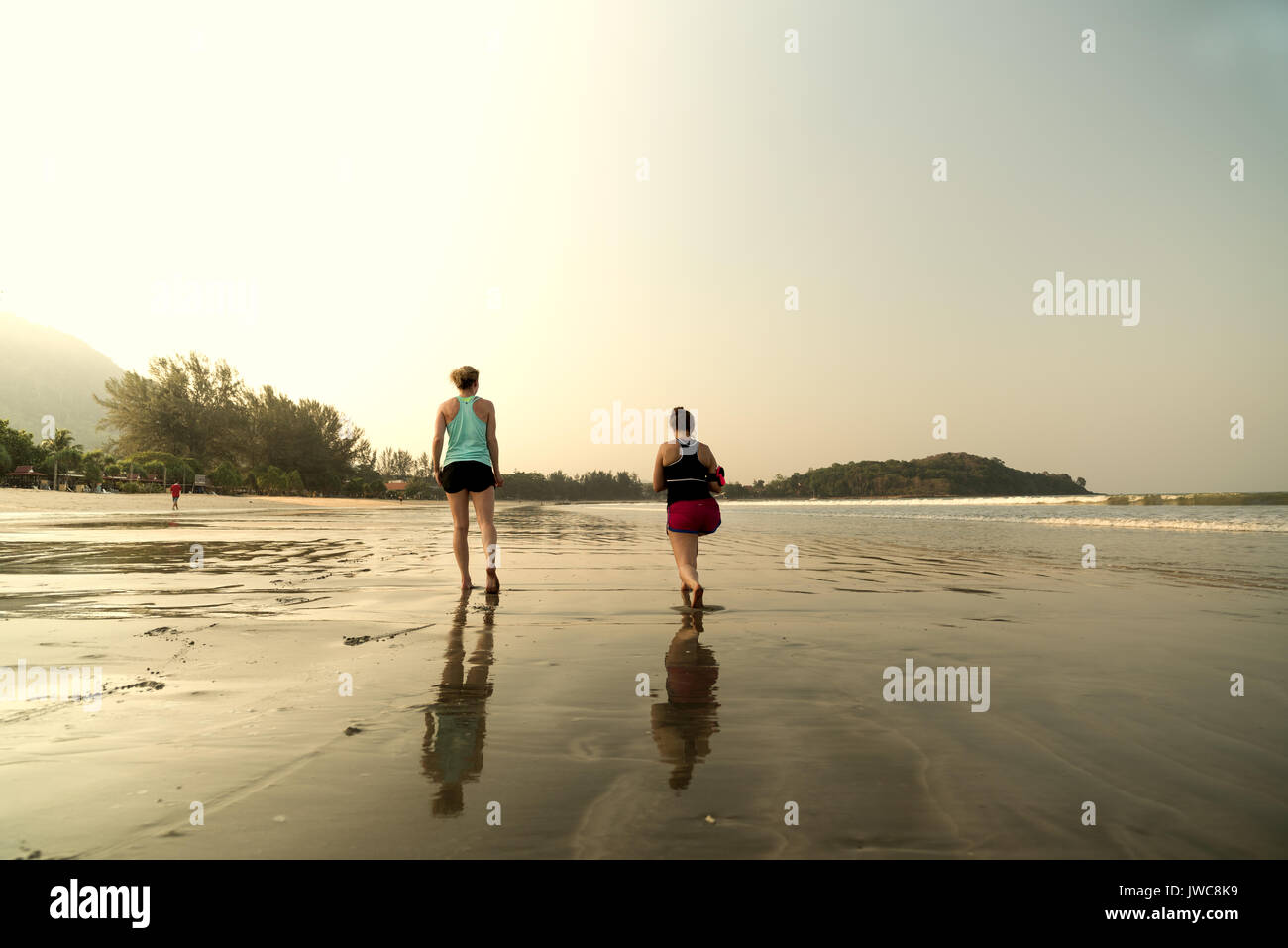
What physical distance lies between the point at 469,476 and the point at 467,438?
0.42 metres

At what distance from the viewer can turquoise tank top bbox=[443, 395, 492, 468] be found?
7465 mm

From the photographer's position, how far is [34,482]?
41.3 metres

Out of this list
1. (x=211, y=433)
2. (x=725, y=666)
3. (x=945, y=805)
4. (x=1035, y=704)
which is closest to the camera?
(x=945, y=805)

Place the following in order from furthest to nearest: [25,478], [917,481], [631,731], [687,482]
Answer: [917,481]
[25,478]
[687,482]
[631,731]

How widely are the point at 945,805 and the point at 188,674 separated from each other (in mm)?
3681

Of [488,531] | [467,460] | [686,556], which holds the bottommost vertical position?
[686,556]

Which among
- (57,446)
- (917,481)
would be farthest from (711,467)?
(917,481)

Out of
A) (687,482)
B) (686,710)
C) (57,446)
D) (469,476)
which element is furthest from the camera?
(57,446)

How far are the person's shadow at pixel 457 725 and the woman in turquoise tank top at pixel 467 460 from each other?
2.74 metres

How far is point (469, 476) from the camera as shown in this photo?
292 inches

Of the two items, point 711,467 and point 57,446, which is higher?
point 57,446

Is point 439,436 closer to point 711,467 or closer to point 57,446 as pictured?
point 711,467
